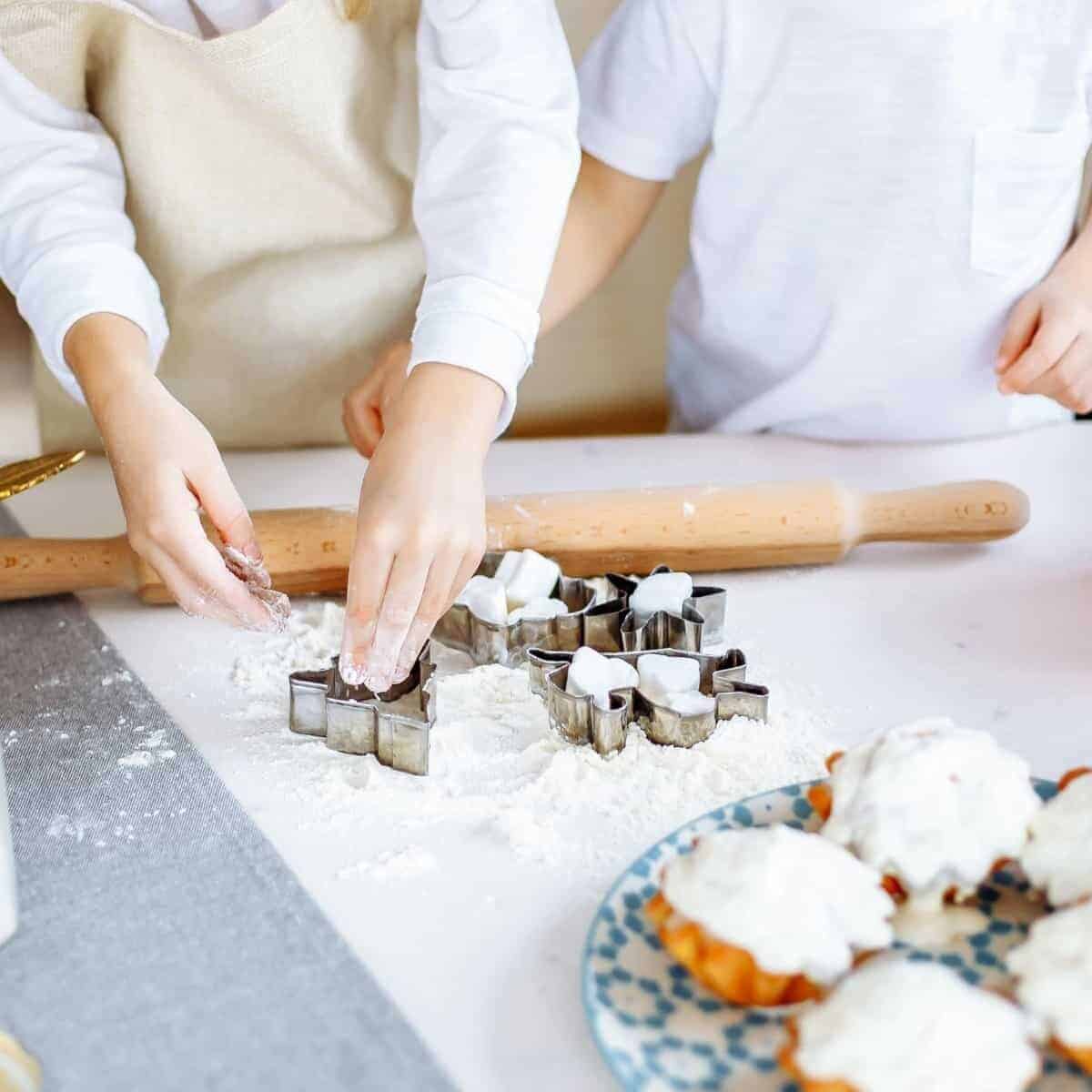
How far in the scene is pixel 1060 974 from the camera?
1.57 feet

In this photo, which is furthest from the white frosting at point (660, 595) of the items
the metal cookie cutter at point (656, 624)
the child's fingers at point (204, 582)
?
the child's fingers at point (204, 582)

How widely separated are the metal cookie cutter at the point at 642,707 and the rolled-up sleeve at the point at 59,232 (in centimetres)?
37

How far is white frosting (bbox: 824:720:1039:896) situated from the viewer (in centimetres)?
55

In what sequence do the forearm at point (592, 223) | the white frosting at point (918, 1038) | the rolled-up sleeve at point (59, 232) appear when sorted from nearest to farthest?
the white frosting at point (918, 1038)
the rolled-up sleeve at point (59, 232)
the forearm at point (592, 223)

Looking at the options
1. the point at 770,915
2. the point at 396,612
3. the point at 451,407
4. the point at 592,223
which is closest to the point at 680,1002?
the point at 770,915

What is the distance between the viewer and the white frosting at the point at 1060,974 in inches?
18.3

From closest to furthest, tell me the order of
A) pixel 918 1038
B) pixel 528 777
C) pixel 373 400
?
pixel 918 1038, pixel 528 777, pixel 373 400

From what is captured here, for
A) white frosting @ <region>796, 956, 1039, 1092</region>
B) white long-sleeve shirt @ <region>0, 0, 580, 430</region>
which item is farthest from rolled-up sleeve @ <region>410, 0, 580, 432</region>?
white frosting @ <region>796, 956, 1039, 1092</region>

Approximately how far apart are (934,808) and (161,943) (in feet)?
1.07

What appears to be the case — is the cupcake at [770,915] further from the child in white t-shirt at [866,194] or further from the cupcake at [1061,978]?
the child in white t-shirt at [866,194]

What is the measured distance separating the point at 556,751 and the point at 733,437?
0.56m

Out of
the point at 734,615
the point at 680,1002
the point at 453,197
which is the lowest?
the point at 734,615

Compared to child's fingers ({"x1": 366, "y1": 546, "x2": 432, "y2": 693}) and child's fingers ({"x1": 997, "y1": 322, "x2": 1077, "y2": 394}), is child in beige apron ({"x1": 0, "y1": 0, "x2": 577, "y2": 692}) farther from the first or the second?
child's fingers ({"x1": 997, "y1": 322, "x2": 1077, "y2": 394})

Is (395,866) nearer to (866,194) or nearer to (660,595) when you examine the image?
Result: (660,595)
